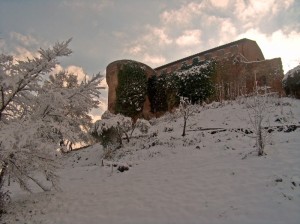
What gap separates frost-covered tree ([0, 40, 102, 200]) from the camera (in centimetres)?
867

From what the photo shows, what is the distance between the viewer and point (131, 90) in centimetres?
3497

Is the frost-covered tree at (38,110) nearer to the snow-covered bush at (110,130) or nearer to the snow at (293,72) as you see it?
the snow-covered bush at (110,130)

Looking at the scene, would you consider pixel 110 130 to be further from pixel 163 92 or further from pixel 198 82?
pixel 163 92

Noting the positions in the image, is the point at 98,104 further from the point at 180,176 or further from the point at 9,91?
the point at 180,176

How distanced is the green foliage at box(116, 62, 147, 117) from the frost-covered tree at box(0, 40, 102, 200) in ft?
77.1

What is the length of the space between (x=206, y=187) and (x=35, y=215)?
583 centimetres

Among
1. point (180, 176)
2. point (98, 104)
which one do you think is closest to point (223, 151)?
point (180, 176)

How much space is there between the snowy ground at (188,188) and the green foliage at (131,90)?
16.0 m

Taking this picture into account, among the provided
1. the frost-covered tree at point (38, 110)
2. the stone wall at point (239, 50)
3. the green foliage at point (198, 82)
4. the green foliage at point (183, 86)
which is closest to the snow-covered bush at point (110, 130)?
the frost-covered tree at point (38, 110)

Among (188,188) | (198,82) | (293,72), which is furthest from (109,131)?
(198,82)

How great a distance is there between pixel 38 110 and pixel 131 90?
1012 inches

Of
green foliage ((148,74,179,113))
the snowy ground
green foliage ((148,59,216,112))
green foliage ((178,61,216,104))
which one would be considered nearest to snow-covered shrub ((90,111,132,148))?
the snowy ground

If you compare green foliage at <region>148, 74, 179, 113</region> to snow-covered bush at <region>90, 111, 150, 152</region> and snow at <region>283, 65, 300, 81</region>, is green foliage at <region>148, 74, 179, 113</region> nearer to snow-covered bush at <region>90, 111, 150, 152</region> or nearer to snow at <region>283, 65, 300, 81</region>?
snow at <region>283, 65, 300, 81</region>

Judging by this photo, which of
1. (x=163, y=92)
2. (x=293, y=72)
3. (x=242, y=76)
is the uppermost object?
(x=242, y=76)
